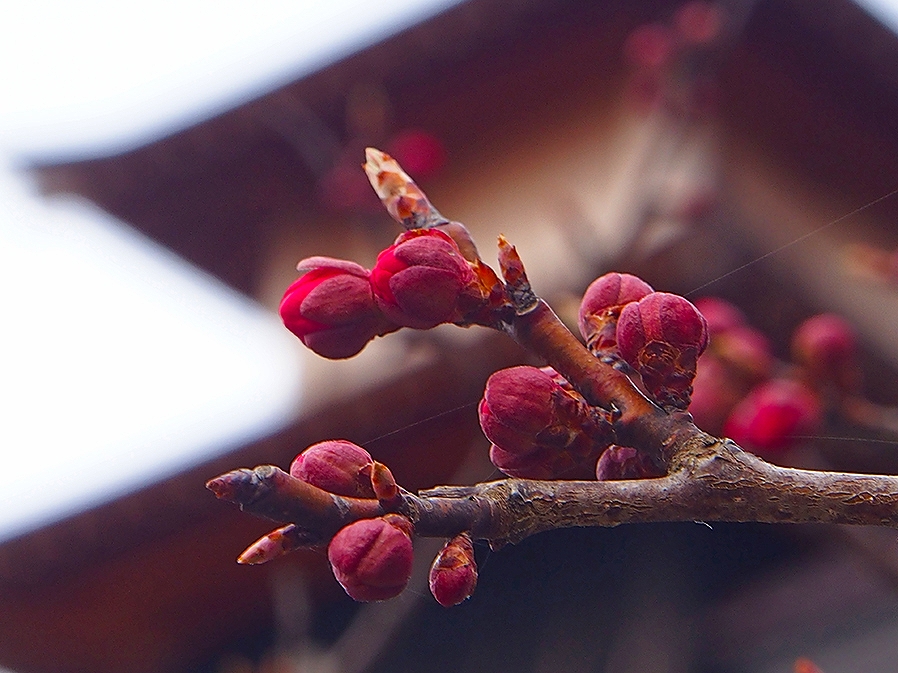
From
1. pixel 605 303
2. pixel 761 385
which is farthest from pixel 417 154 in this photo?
pixel 605 303

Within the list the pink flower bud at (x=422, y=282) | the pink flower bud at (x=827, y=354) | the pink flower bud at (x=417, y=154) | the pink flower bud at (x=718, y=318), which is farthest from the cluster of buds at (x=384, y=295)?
the pink flower bud at (x=417, y=154)

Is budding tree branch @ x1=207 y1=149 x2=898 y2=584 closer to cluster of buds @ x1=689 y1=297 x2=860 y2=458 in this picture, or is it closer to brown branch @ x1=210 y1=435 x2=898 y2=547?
brown branch @ x1=210 y1=435 x2=898 y2=547

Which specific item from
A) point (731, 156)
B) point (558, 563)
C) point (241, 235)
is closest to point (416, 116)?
point (241, 235)

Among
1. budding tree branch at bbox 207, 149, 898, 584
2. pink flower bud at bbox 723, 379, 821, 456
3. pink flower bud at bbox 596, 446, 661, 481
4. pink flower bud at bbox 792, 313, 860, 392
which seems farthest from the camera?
pink flower bud at bbox 792, 313, 860, 392

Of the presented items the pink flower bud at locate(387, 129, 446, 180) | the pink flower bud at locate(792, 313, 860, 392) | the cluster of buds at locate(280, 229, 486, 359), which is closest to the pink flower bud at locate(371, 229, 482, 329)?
the cluster of buds at locate(280, 229, 486, 359)

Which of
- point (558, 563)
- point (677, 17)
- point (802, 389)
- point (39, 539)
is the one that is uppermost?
point (677, 17)

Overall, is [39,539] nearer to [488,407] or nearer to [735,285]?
[735,285]
